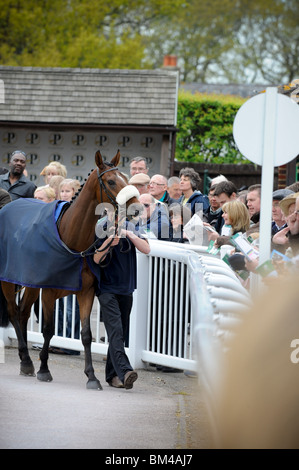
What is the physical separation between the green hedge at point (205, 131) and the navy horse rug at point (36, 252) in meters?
15.2

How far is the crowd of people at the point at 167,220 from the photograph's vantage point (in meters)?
6.33

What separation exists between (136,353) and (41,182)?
13.0m

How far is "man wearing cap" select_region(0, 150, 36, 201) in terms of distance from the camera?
1162 cm

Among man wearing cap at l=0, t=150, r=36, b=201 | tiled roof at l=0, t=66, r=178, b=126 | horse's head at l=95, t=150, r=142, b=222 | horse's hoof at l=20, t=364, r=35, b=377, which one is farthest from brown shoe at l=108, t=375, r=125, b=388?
tiled roof at l=0, t=66, r=178, b=126

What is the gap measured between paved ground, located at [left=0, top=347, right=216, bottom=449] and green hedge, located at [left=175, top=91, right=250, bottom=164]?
593 inches

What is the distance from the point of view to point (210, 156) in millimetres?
23688

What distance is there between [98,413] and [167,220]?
123 inches

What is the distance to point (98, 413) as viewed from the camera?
22.2 ft

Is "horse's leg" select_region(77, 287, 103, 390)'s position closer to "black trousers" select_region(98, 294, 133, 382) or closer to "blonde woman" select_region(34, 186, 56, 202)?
"black trousers" select_region(98, 294, 133, 382)

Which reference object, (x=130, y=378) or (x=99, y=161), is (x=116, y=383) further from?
(x=99, y=161)

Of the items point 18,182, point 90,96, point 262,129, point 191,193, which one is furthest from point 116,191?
point 90,96

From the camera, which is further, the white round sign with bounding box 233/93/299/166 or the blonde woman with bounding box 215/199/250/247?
Answer: the blonde woman with bounding box 215/199/250/247

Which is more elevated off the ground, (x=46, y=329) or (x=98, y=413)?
(x=46, y=329)
